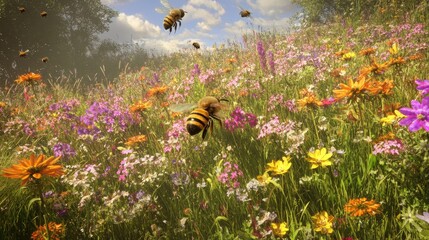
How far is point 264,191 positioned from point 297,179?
0.46 metres

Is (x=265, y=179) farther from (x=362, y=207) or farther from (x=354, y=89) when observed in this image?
(x=354, y=89)

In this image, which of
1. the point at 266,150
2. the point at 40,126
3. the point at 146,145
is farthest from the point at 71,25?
the point at 266,150

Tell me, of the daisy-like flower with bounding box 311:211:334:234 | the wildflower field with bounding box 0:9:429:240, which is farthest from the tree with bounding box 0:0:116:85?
the daisy-like flower with bounding box 311:211:334:234

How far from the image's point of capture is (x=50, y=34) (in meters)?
22.4

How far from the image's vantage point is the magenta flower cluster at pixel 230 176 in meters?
2.69

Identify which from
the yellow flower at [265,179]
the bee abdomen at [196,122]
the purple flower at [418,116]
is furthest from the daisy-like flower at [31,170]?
the purple flower at [418,116]

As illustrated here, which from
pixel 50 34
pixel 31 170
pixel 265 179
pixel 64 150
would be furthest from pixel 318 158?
pixel 50 34

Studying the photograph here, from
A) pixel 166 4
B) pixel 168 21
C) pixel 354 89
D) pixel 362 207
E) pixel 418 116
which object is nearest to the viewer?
pixel 418 116

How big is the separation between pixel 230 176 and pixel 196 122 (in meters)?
0.84

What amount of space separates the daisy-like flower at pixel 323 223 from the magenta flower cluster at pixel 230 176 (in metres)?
0.77

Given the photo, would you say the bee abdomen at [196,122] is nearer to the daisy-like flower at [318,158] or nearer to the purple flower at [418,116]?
the daisy-like flower at [318,158]

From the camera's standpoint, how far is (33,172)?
2018mm

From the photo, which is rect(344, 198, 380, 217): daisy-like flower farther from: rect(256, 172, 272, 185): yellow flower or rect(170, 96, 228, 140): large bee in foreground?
rect(170, 96, 228, 140): large bee in foreground

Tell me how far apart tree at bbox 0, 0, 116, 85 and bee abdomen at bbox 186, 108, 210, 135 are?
825 inches
